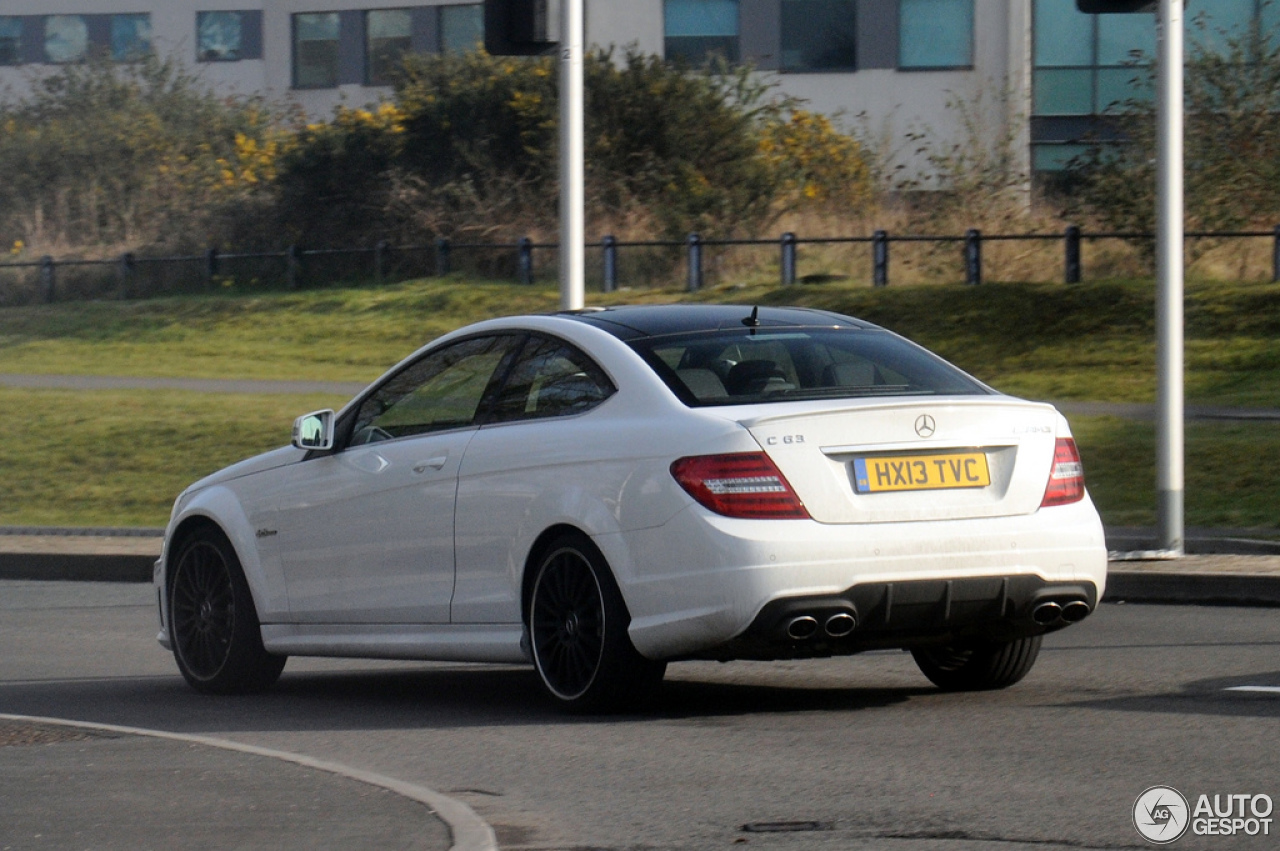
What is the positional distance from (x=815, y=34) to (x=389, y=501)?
126 feet

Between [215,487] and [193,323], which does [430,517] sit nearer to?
[215,487]

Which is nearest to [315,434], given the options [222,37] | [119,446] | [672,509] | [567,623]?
[567,623]

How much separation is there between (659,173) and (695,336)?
2705cm

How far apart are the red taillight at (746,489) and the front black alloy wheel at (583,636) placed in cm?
54

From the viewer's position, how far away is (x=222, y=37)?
57031 millimetres

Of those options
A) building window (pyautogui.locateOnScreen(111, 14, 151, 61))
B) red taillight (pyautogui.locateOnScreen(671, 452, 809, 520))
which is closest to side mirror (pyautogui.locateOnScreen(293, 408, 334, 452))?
red taillight (pyautogui.locateOnScreen(671, 452, 809, 520))

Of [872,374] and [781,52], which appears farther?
[781,52]

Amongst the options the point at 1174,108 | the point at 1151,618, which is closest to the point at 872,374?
the point at 1151,618

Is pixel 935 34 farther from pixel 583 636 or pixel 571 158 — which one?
pixel 583 636

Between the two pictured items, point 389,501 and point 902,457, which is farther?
point 389,501

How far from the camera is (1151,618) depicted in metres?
10.8

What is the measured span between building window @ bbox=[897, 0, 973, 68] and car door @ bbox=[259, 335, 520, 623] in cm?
3697

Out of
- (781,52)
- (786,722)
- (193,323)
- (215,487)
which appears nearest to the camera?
(786,722)

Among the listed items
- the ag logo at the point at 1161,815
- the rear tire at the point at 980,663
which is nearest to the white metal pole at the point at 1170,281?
the rear tire at the point at 980,663
